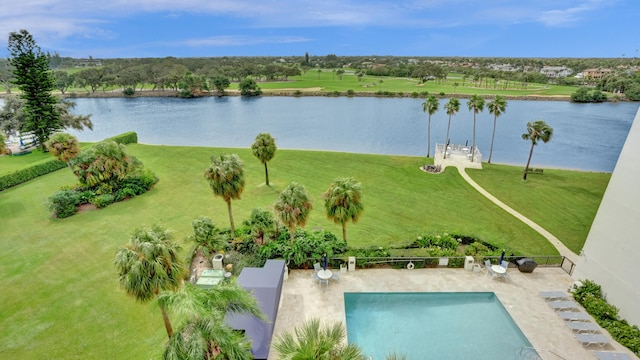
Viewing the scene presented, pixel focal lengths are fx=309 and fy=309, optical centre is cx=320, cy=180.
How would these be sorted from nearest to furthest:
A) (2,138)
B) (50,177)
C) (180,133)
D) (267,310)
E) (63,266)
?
1. (267,310)
2. (63,266)
3. (50,177)
4. (2,138)
5. (180,133)

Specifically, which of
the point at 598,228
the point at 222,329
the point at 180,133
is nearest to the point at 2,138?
the point at 180,133

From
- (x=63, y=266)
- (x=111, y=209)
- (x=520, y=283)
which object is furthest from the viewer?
(x=111, y=209)

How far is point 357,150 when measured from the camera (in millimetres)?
50312

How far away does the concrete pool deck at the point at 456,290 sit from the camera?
13.3 m

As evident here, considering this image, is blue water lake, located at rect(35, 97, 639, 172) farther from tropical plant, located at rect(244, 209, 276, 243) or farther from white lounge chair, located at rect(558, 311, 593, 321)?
white lounge chair, located at rect(558, 311, 593, 321)

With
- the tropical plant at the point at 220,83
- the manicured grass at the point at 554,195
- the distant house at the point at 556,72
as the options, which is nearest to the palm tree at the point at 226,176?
the manicured grass at the point at 554,195

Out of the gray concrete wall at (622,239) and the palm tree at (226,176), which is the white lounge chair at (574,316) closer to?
the gray concrete wall at (622,239)

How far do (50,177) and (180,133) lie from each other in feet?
97.9

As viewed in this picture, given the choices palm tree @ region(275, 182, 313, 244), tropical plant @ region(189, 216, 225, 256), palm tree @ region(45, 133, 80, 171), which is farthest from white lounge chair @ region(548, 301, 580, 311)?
palm tree @ region(45, 133, 80, 171)

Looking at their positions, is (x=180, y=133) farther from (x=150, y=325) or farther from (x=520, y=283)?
(x=520, y=283)

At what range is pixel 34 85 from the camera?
41031 mm

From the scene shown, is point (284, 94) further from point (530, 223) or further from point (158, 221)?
Answer: point (530, 223)

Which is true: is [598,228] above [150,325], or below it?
above

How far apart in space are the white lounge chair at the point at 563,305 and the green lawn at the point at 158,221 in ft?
22.2
